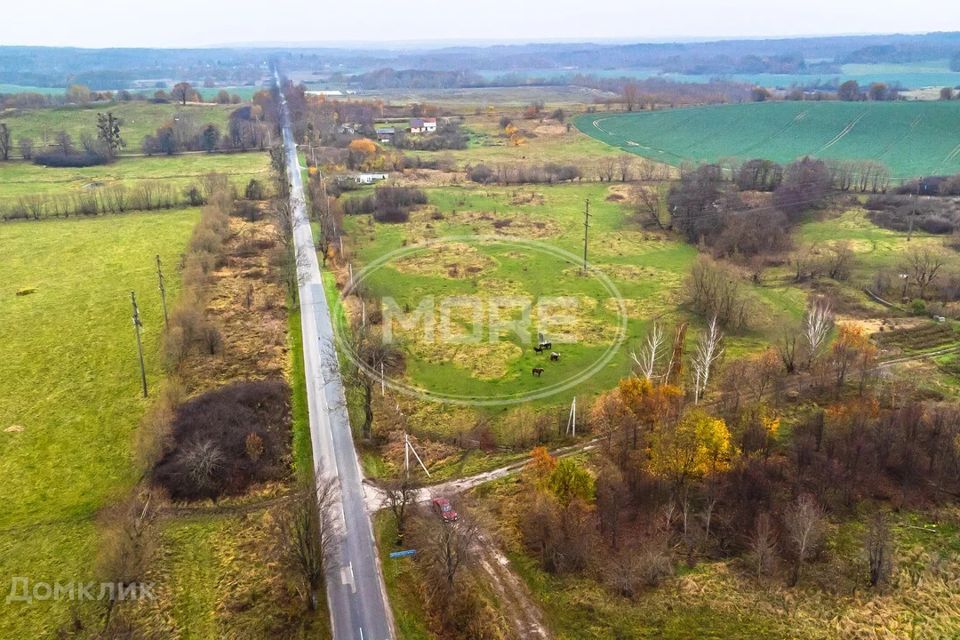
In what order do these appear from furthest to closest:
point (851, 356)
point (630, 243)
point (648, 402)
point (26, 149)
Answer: point (26, 149) < point (630, 243) < point (851, 356) < point (648, 402)

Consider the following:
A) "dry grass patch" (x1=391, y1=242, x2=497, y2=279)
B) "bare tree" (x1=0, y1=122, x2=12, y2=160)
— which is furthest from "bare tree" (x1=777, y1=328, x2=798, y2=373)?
"bare tree" (x1=0, y1=122, x2=12, y2=160)

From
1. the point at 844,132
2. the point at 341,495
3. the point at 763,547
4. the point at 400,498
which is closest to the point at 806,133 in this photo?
the point at 844,132

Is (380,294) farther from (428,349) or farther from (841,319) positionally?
(841,319)

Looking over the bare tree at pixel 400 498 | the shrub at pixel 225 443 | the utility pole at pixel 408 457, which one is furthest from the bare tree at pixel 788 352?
the shrub at pixel 225 443

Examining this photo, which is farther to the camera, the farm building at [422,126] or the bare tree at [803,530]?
the farm building at [422,126]

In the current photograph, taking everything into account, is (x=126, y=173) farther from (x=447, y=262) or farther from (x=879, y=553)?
(x=879, y=553)

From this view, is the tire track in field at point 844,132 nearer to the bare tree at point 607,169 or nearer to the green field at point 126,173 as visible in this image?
the bare tree at point 607,169

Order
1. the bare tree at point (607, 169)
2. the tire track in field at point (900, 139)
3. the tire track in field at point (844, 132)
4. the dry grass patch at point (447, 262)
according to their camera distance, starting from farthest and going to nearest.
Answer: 1. the tire track in field at point (844, 132)
2. the tire track in field at point (900, 139)
3. the bare tree at point (607, 169)
4. the dry grass patch at point (447, 262)
